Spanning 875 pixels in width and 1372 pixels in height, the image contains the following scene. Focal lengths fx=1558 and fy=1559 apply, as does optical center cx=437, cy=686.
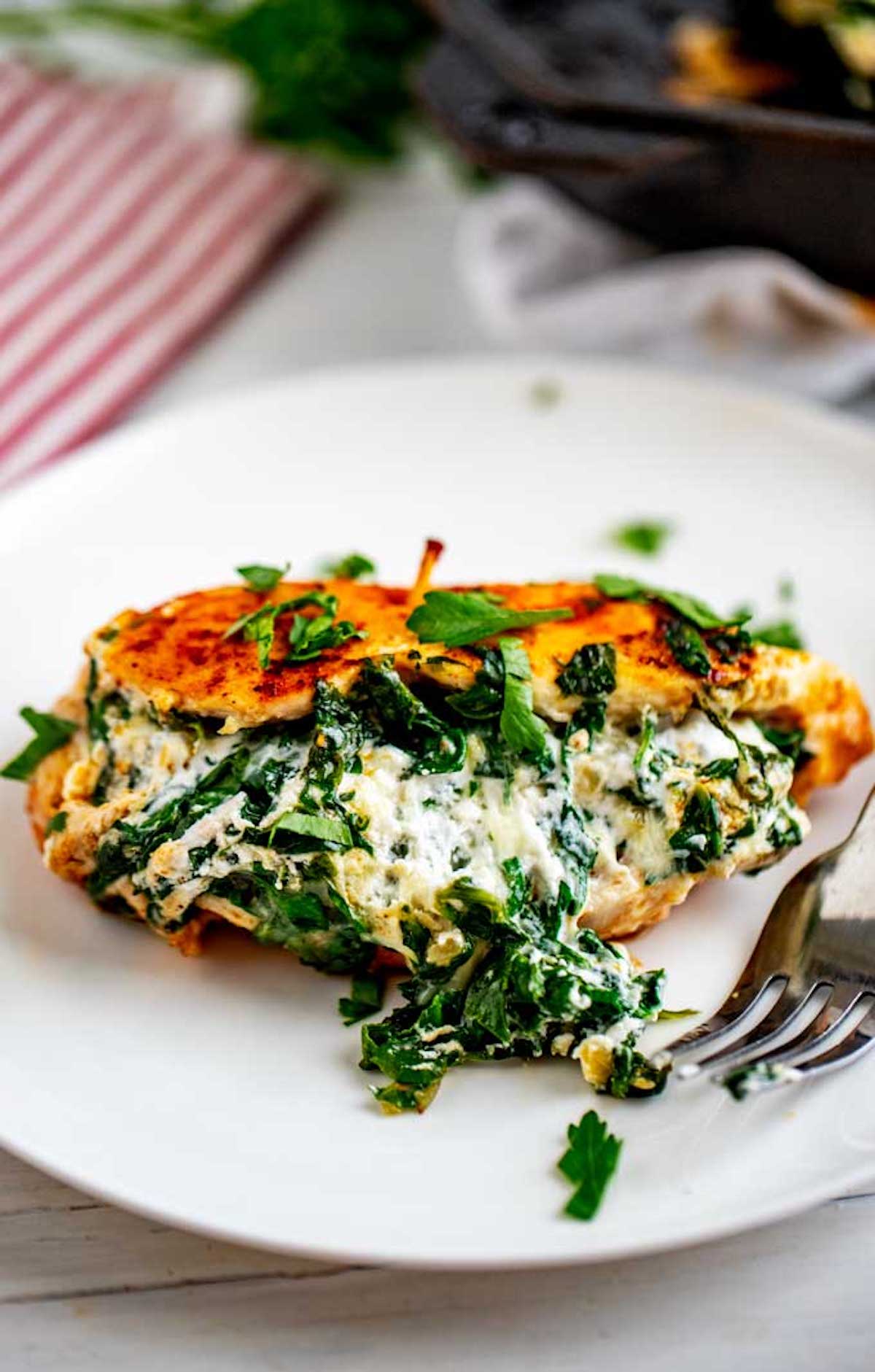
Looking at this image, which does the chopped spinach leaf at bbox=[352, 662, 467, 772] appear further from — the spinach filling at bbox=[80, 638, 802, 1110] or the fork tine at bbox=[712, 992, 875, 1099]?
the fork tine at bbox=[712, 992, 875, 1099]

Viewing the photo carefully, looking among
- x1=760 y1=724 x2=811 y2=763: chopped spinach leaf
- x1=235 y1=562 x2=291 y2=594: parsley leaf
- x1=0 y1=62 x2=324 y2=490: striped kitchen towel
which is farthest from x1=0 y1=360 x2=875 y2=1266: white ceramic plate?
x1=0 y1=62 x2=324 y2=490: striped kitchen towel

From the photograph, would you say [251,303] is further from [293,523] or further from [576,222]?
[293,523]

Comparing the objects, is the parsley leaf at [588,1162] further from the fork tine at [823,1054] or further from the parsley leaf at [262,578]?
the parsley leaf at [262,578]

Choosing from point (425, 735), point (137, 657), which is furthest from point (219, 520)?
point (425, 735)

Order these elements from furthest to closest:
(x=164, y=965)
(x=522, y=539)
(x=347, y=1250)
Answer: (x=522, y=539)
(x=164, y=965)
(x=347, y=1250)

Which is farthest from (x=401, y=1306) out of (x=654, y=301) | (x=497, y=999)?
(x=654, y=301)

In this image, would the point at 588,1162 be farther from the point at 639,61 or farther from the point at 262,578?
the point at 639,61
